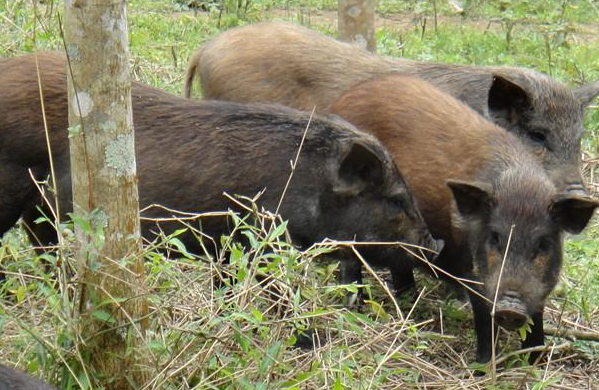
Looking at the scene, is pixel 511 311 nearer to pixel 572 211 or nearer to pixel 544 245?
pixel 544 245

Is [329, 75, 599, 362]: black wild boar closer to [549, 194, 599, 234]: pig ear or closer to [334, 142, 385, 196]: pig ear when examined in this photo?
[549, 194, 599, 234]: pig ear

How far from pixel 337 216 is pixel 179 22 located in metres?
6.05

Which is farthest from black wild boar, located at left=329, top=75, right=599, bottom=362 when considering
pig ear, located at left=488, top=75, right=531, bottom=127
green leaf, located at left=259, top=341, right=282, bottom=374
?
green leaf, located at left=259, top=341, right=282, bottom=374

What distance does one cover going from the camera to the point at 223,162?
18.6ft

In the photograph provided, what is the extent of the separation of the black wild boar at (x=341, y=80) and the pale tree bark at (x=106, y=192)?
3259 mm

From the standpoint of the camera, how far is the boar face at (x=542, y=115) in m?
6.84

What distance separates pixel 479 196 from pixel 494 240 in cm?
22

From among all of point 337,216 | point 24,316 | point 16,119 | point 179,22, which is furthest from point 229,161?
point 179,22

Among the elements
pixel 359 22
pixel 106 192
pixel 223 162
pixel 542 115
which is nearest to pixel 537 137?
pixel 542 115

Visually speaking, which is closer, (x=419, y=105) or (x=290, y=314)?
(x=290, y=314)

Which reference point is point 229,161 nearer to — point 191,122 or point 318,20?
point 191,122

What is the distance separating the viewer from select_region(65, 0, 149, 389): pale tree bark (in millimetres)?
4094

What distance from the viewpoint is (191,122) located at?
5801mm

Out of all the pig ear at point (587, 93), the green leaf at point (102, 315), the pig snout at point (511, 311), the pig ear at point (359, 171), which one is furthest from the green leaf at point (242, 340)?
the pig ear at point (587, 93)
